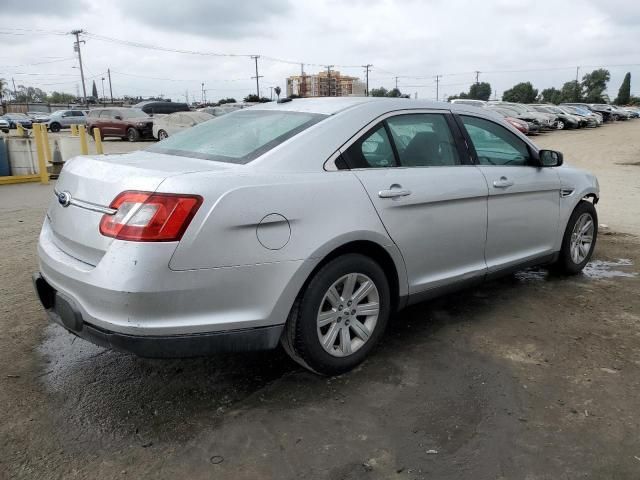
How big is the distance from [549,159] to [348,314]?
97.3 inches

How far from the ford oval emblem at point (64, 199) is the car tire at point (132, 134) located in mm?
23494

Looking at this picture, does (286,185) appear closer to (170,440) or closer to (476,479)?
(170,440)

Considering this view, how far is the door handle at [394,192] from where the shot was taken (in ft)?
10.8

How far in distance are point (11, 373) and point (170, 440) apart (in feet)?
4.40

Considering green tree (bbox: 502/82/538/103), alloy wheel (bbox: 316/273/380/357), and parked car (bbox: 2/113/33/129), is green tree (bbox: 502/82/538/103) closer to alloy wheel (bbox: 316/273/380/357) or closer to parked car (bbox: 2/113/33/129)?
parked car (bbox: 2/113/33/129)

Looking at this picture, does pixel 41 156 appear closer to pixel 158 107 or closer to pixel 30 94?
pixel 158 107

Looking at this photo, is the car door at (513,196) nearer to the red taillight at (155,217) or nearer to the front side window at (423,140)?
the front side window at (423,140)

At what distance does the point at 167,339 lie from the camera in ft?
8.60

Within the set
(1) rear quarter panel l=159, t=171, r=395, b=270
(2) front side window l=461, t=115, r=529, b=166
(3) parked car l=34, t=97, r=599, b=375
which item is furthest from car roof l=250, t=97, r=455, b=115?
(1) rear quarter panel l=159, t=171, r=395, b=270

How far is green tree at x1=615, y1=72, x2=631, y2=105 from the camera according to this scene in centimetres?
9675

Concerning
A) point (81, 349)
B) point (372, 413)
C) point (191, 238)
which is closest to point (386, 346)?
point (372, 413)

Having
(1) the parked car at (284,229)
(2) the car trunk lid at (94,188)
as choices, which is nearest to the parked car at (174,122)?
(1) the parked car at (284,229)

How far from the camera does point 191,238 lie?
2.57 m

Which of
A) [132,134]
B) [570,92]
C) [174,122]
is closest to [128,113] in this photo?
[132,134]
